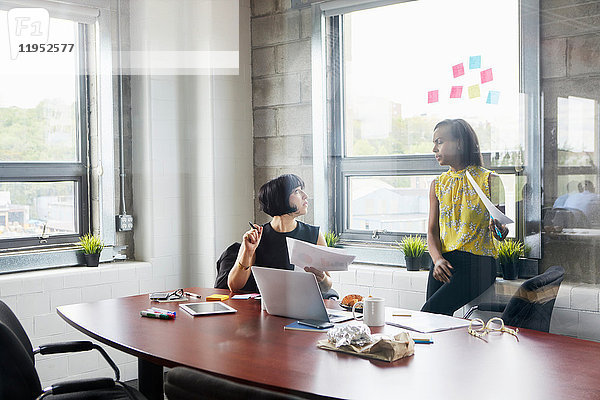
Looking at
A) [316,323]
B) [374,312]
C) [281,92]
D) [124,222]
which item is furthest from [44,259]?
[374,312]

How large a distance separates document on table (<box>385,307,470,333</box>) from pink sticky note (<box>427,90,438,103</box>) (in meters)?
1.58

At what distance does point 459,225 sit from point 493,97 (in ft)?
2.44

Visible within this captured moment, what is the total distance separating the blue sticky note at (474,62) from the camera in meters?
3.88

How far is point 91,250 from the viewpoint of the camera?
4.57 m

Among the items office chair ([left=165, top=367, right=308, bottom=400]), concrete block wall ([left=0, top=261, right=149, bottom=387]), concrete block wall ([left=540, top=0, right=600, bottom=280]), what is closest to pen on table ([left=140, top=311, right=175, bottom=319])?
office chair ([left=165, top=367, right=308, bottom=400])

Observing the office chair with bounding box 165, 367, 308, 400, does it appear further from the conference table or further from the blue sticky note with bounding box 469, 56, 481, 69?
the blue sticky note with bounding box 469, 56, 481, 69

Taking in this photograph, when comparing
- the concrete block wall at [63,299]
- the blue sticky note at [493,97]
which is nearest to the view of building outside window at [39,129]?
the concrete block wall at [63,299]

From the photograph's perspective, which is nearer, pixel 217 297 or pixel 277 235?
pixel 217 297

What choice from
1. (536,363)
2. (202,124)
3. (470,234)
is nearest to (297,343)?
(536,363)

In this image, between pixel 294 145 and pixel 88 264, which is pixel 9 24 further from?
pixel 294 145

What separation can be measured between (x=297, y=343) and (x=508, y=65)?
6.93 feet

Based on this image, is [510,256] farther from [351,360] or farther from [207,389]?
[207,389]

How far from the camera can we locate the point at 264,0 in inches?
198

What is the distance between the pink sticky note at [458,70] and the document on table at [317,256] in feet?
5.04
